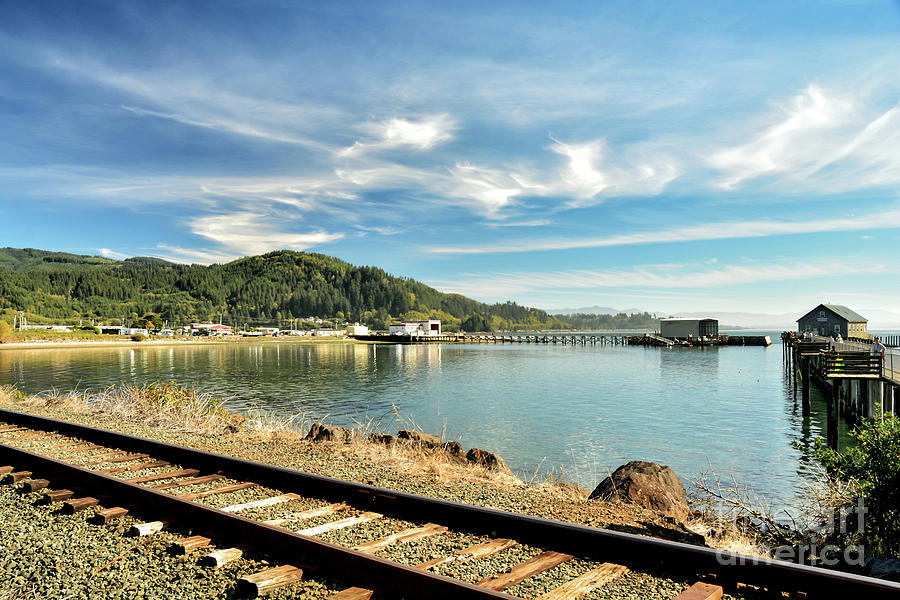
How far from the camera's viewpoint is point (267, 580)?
13.1 feet

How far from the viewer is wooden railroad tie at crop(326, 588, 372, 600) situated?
146 inches

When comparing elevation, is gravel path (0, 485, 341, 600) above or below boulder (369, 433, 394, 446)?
above

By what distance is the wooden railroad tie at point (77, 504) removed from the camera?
238 inches

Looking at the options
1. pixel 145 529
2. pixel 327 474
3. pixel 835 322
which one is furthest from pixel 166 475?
pixel 835 322

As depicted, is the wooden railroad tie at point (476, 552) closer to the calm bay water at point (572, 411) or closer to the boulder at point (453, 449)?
the boulder at point (453, 449)

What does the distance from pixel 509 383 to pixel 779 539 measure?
38.5 metres

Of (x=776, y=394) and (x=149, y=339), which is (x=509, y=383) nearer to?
(x=776, y=394)

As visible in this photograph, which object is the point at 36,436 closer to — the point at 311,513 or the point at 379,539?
the point at 311,513

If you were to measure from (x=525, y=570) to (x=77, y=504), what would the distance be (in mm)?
5042

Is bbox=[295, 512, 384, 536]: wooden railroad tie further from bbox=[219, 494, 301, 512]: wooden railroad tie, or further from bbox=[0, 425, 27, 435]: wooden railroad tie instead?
bbox=[0, 425, 27, 435]: wooden railroad tie

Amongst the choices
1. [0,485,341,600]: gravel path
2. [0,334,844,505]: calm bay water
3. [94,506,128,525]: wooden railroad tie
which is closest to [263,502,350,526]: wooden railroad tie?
[0,485,341,600]: gravel path

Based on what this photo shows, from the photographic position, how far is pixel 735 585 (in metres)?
3.79

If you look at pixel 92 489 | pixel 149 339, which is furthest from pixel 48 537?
pixel 149 339

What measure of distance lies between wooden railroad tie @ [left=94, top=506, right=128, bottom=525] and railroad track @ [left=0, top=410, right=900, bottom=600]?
16 millimetres
